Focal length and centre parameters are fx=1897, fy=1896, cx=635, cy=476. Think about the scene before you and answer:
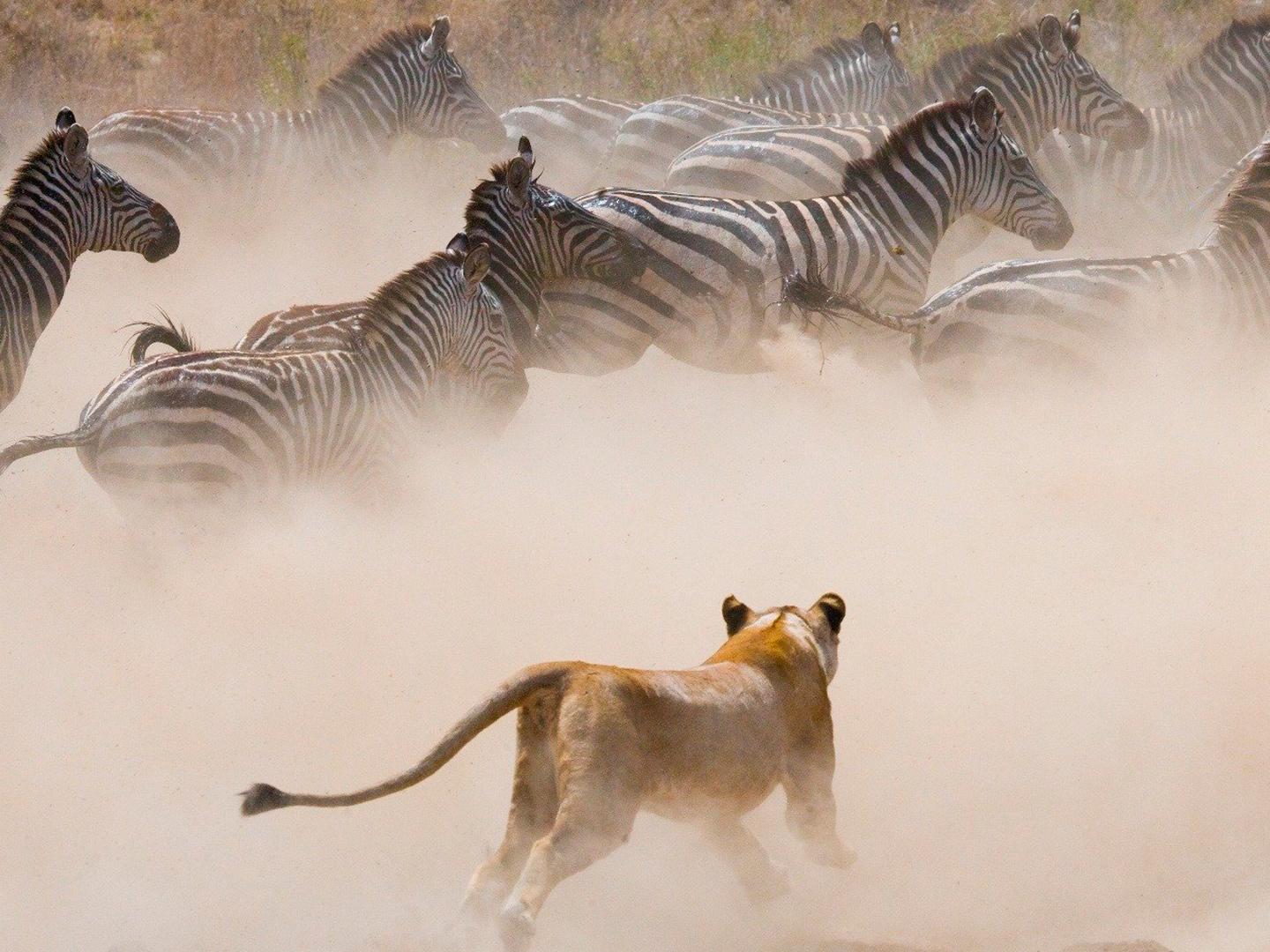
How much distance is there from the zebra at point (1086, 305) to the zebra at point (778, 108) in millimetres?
4885

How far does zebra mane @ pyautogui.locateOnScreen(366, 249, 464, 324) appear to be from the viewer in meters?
9.65

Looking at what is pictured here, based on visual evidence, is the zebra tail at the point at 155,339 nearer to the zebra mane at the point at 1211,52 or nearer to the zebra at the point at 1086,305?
the zebra at the point at 1086,305

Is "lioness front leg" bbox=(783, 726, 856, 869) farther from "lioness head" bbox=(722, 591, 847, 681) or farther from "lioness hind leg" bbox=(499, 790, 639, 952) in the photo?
"lioness hind leg" bbox=(499, 790, 639, 952)

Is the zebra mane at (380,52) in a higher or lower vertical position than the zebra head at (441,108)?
higher

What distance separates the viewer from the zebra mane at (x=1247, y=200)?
1018cm

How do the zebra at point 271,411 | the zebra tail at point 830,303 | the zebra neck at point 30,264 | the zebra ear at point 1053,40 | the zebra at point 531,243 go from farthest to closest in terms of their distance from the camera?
the zebra ear at point 1053,40
the zebra at point 531,243
the zebra neck at point 30,264
the zebra tail at point 830,303
the zebra at point 271,411

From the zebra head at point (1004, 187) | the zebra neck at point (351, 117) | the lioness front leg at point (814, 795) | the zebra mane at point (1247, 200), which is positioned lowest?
the lioness front leg at point (814, 795)

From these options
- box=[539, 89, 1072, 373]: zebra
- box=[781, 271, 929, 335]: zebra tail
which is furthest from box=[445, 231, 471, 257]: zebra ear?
box=[781, 271, 929, 335]: zebra tail

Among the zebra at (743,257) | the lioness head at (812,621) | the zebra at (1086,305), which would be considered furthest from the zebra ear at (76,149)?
the lioness head at (812,621)

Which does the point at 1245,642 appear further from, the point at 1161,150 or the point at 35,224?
the point at 1161,150

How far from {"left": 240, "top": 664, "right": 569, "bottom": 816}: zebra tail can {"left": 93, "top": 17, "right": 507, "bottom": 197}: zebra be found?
10.8 metres

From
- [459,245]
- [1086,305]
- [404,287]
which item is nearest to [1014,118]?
[1086,305]

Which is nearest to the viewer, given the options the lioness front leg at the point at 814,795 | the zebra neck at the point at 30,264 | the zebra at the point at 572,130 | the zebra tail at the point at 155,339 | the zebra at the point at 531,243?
the lioness front leg at the point at 814,795

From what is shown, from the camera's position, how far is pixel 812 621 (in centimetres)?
643
